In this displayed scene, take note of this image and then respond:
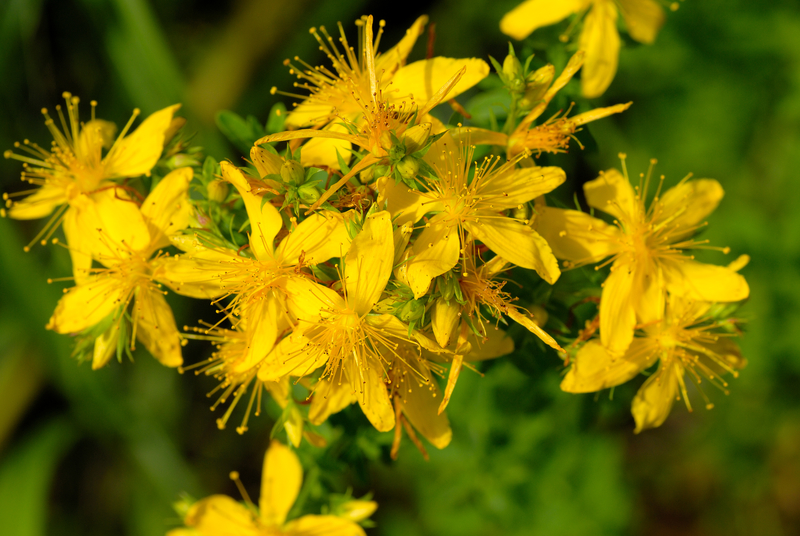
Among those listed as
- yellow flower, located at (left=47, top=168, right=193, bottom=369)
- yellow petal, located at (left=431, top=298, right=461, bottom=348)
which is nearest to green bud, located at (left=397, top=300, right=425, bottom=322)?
yellow petal, located at (left=431, top=298, right=461, bottom=348)

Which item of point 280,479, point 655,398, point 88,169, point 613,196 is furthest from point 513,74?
point 280,479

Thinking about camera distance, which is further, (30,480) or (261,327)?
(30,480)

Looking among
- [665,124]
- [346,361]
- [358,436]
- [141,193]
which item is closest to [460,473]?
[358,436]

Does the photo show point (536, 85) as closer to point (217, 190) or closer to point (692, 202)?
point (692, 202)

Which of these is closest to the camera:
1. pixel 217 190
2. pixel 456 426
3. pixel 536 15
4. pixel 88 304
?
pixel 217 190

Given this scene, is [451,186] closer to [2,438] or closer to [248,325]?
[248,325]

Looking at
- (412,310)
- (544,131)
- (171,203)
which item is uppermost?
(171,203)

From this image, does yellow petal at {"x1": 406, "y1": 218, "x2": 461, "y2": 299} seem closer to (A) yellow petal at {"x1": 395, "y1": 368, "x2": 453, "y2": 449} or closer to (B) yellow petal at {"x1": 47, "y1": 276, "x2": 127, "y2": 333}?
(A) yellow petal at {"x1": 395, "y1": 368, "x2": 453, "y2": 449}
